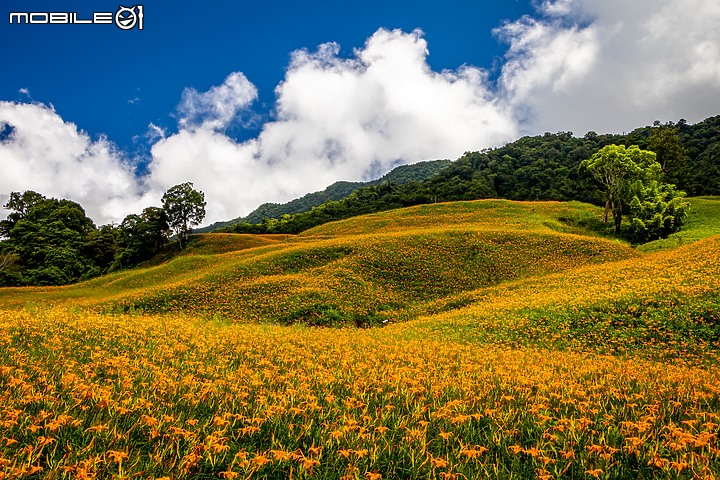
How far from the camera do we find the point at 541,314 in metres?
16.9

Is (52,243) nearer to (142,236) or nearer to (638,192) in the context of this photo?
(142,236)

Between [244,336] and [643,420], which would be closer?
[643,420]

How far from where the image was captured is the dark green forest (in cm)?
5462

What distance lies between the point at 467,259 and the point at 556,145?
105595 millimetres

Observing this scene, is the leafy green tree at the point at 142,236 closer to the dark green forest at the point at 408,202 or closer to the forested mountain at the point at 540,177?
the dark green forest at the point at 408,202

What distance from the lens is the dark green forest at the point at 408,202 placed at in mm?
54625

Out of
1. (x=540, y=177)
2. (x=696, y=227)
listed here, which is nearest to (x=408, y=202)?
(x=540, y=177)

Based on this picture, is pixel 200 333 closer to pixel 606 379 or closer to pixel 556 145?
pixel 606 379

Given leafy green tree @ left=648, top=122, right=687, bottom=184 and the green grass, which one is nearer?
the green grass

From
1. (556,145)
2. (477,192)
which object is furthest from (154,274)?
(556,145)

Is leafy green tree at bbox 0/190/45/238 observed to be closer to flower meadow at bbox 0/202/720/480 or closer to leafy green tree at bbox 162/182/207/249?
leafy green tree at bbox 162/182/207/249

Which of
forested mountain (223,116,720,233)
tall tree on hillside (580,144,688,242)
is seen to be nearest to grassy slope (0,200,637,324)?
tall tree on hillside (580,144,688,242)

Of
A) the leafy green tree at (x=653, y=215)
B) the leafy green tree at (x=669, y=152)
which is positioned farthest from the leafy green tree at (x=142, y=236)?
the leafy green tree at (x=669, y=152)

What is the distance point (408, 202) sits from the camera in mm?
87500
